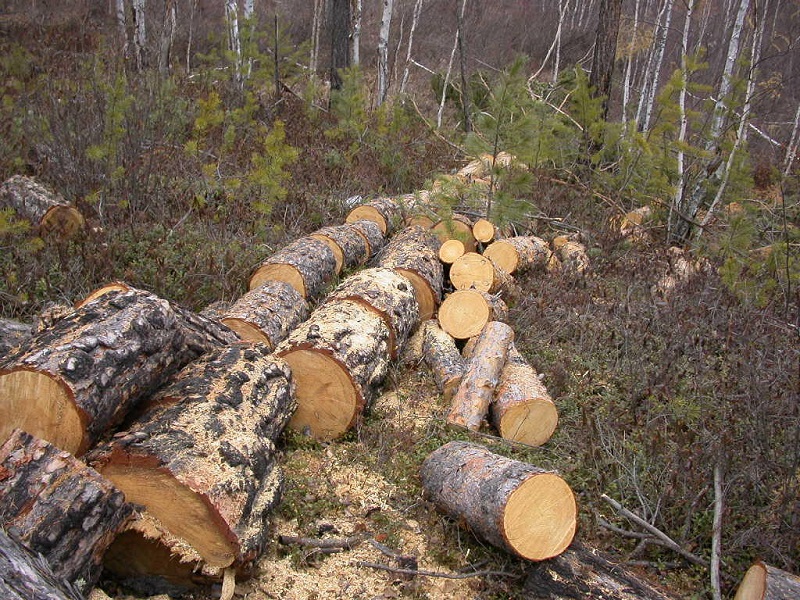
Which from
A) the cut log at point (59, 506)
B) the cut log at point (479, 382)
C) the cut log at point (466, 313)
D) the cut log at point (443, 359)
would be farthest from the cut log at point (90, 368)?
the cut log at point (466, 313)

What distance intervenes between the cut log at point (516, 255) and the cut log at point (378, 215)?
4.34 ft

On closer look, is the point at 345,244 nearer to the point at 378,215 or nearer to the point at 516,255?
the point at 378,215

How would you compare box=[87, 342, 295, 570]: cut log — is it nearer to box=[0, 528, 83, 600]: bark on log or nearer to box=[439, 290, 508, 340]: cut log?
box=[0, 528, 83, 600]: bark on log

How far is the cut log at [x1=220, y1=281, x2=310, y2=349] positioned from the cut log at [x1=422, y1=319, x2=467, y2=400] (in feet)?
3.27

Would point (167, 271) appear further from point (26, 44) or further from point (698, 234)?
point (26, 44)

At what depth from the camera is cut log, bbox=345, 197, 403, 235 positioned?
286 inches

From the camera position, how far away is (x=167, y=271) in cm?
527

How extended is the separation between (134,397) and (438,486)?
1.58m

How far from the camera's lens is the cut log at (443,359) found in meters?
4.44

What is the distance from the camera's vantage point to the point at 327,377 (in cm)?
381

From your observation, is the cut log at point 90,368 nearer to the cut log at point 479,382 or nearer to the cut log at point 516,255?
the cut log at point 479,382

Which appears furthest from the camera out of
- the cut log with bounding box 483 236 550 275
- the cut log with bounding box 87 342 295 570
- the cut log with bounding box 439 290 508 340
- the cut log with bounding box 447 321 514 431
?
the cut log with bounding box 483 236 550 275

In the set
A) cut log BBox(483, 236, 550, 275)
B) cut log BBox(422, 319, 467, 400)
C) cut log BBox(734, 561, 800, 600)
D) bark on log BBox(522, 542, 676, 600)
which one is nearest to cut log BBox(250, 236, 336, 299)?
cut log BBox(422, 319, 467, 400)

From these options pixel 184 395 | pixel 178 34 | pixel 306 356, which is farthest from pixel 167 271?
pixel 178 34
